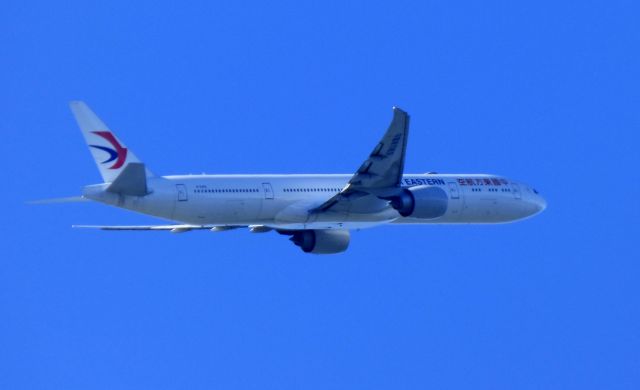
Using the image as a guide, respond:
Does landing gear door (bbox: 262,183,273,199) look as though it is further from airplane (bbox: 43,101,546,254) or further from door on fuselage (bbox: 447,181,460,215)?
door on fuselage (bbox: 447,181,460,215)

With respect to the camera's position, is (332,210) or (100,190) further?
(332,210)

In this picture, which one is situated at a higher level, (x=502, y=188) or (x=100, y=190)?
(x=502, y=188)

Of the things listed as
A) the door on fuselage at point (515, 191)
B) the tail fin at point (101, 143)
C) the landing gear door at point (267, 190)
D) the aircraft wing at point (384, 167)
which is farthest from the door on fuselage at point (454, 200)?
the tail fin at point (101, 143)

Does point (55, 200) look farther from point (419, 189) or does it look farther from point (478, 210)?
point (478, 210)

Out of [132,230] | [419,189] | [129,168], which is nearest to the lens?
[129,168]

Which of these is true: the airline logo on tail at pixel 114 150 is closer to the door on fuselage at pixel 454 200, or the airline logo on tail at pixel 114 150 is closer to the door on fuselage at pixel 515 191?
the door on fuselage at pixel 454 200

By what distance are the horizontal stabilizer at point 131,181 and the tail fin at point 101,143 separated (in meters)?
1.04

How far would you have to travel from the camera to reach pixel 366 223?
60.8m

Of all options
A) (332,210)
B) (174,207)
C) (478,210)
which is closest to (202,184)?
(174,207)

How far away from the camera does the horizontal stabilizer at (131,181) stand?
2114 inches

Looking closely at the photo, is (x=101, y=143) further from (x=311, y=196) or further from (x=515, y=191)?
(x=515, y=191)

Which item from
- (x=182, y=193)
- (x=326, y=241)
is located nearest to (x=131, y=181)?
(x=182, y=193)

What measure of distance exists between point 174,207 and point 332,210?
272 inches

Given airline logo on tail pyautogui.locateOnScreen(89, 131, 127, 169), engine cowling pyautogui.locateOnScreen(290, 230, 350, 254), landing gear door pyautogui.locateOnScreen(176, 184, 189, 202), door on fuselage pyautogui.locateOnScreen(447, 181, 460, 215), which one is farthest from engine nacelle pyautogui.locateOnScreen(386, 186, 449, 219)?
airline logo on tail pyautogui.locateOnScreen(89, 131, 127, 169)
